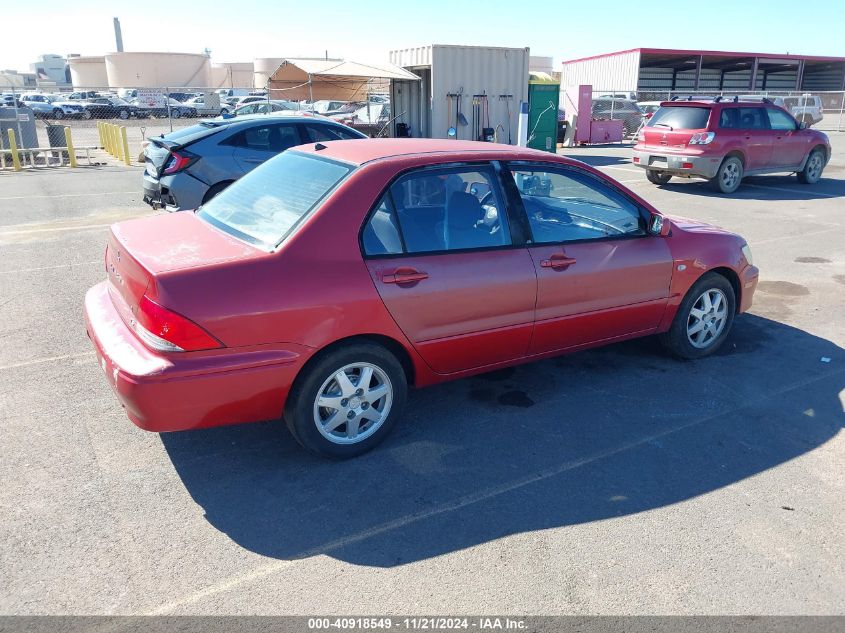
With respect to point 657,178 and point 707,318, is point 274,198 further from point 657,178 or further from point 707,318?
point 657,178

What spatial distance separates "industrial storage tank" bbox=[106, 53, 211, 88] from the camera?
209ft

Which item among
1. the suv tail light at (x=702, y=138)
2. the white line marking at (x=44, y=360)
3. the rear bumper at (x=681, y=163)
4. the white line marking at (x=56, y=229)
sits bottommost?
the white line marking at (x=44, y=360)

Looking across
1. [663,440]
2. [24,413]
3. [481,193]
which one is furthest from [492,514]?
[24,413]

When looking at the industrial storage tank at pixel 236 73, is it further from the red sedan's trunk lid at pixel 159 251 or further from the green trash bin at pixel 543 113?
the red sedan's trunk lid at pixel 159 251

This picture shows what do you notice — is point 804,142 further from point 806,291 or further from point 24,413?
point 24,413

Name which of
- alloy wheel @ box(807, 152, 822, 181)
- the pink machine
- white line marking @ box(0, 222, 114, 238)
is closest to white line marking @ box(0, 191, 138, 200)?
white line marking @ box(0, 222, 114, 238)

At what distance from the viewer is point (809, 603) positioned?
2.79 meters

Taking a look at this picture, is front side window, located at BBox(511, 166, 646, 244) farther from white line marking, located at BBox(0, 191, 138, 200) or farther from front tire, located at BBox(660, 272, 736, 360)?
white line marking, located at BBox(0, 191, 138, 200)

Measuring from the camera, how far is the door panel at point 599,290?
4297 millimetres

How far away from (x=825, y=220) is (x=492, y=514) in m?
10.1

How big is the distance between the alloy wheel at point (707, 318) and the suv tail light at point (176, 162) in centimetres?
684

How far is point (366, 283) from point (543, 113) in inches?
667

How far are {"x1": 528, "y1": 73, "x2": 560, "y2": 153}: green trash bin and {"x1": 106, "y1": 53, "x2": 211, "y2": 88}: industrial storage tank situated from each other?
5393 centimetres

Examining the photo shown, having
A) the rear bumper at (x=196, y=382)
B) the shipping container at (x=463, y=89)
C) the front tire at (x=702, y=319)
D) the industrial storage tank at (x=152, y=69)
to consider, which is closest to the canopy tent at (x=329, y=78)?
the shipping container at (x=463, y=89)
